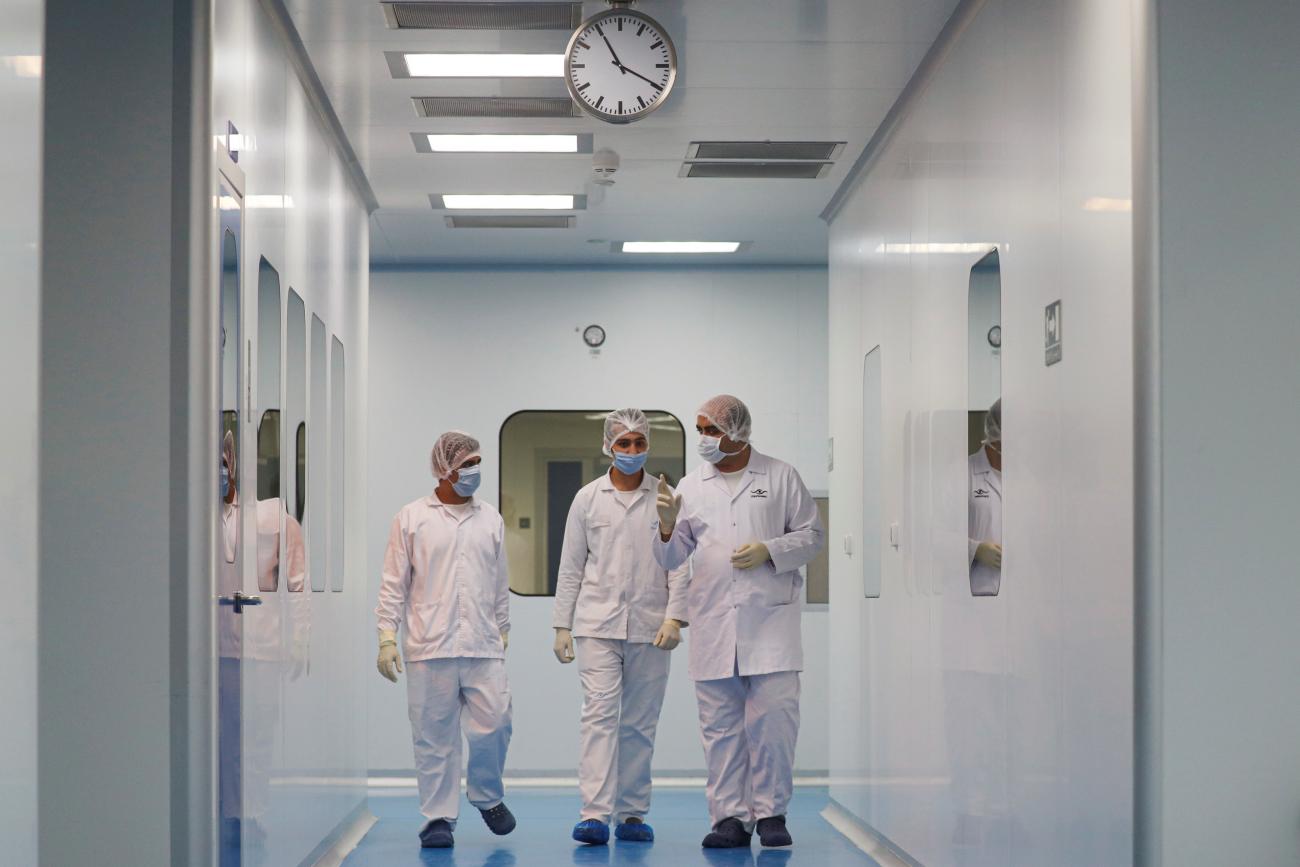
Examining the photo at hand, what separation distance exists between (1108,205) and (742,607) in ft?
10.4

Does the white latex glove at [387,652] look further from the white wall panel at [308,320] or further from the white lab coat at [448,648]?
the white wall panel at [308,320]

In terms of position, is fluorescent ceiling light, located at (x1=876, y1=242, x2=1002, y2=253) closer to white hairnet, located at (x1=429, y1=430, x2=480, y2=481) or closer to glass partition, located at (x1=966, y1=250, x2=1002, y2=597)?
glass partition, located at (x1=966, y1=250, x2=1002, y2=597)

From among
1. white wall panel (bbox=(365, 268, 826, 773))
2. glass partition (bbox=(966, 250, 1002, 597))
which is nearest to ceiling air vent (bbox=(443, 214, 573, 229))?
white wall panel (bbox=(365, 268, 826, 773))

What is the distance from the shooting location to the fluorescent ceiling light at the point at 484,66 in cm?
559

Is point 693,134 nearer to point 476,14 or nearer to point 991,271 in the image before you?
point 476,14

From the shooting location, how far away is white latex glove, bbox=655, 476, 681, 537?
20.9ft

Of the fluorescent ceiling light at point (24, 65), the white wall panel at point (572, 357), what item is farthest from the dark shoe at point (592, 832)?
the fluorescent ceiling light at point (24, 65)

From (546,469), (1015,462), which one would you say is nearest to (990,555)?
(1015,462)

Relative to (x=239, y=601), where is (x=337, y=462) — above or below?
above

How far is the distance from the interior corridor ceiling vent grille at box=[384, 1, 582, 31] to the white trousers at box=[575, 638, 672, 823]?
2818 millimetres

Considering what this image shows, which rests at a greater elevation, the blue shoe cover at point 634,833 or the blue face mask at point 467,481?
the blue face mask at point 467,481

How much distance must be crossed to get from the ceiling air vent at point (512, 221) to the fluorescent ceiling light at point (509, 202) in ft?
0.58

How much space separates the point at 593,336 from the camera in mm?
9336

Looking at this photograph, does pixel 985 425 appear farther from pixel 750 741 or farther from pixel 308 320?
pixel 308 320
